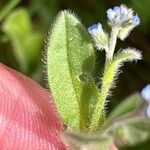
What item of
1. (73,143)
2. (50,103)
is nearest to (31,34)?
(50,103)

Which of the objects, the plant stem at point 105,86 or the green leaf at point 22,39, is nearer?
the plant stem at point 105,86

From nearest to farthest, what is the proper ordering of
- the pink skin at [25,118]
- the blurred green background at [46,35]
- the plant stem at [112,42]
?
1. the plant stem at [112,42]
2. the pink skin at [25,118]
3. the blurred green background at [46,35]

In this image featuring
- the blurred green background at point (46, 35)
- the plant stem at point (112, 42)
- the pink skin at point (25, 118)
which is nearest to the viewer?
the plant stem at point (112, 42)

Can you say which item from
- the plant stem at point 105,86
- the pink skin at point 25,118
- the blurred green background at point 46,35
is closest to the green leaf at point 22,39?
the blurred green background at point 46,35

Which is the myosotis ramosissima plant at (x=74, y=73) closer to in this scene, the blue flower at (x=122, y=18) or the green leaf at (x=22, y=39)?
the blue flower at (x=122, y=18)

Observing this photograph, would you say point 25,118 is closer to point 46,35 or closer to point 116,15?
point 116,15

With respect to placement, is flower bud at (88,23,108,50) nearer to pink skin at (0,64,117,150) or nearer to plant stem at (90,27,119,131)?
plant stem at (90,27,119,131)

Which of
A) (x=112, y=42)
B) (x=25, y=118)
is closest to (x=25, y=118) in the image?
(x=25, y=118)
